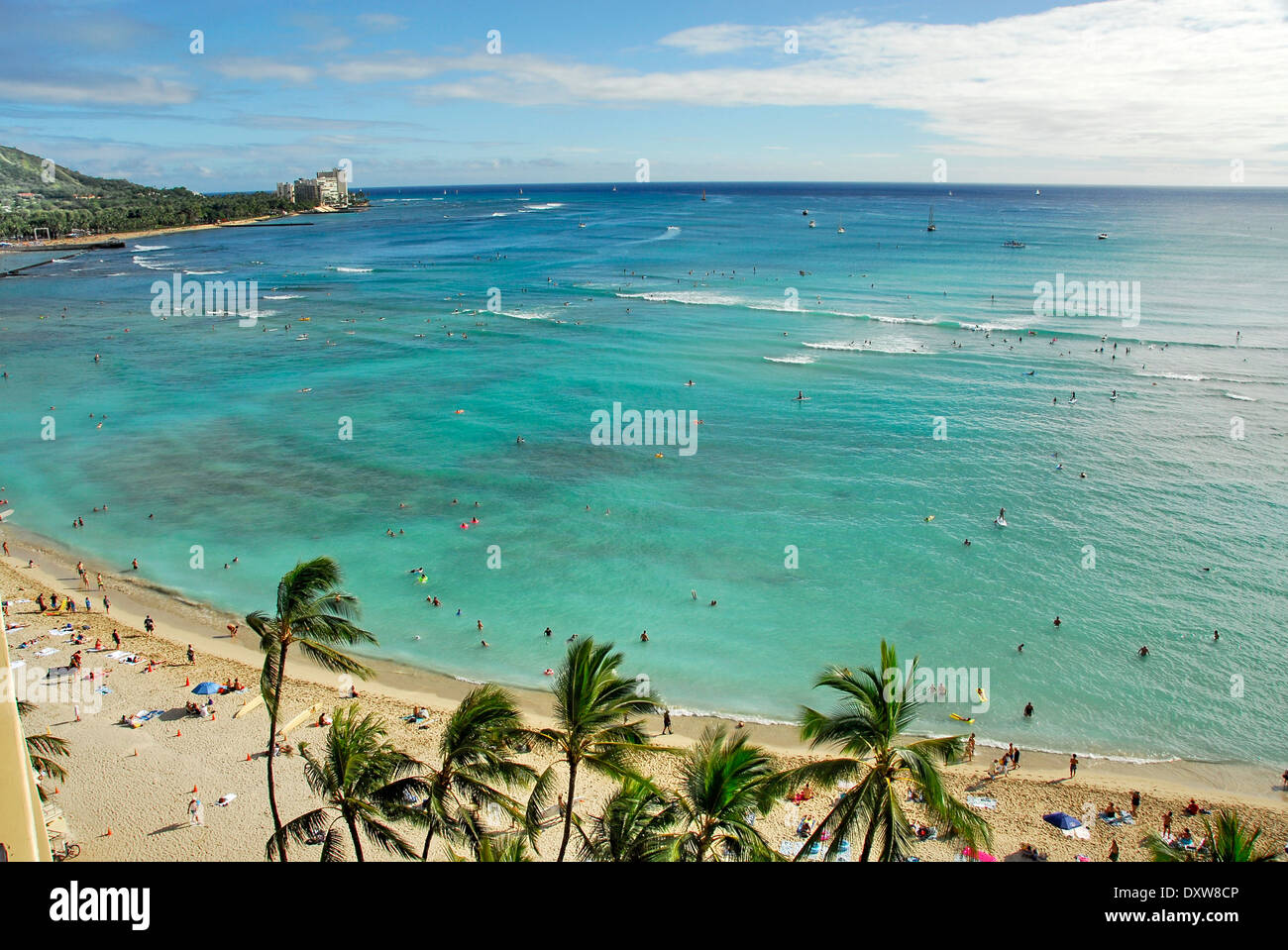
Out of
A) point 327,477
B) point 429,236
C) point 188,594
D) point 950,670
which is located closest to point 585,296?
point 327,477

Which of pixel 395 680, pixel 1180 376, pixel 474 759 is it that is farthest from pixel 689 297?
pixel 474 759

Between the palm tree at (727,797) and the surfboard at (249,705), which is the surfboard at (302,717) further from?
the palm tree at (727,797)

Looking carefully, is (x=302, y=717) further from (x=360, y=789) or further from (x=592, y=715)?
(x=592, y=715)

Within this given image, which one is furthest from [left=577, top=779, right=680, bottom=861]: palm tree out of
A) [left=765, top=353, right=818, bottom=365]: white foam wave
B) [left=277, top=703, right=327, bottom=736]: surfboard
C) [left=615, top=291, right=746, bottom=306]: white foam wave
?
[left=615, top=291, right=746, bottom=306]: white foam wave

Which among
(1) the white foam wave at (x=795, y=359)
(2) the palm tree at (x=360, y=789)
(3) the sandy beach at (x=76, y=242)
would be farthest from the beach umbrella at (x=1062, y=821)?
(3) the sandy beach at (x=76, y=242)
